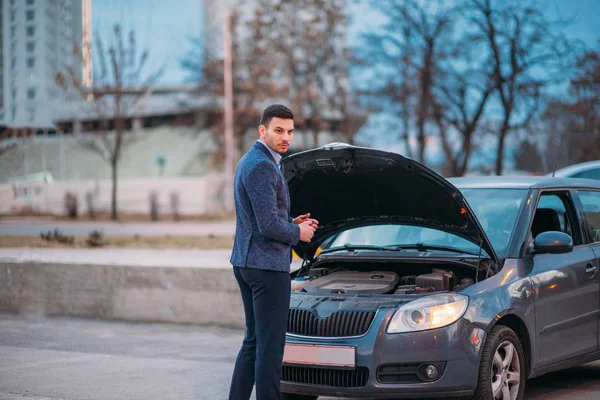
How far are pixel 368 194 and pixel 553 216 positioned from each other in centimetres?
143

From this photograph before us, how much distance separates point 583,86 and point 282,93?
23610mm

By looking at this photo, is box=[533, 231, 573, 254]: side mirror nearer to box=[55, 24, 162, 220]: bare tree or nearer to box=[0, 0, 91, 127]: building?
box=[0, 0, 91, 127]: building

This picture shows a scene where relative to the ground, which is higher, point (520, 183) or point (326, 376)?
point (520, 183)

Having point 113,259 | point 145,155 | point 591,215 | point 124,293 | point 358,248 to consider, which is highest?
point 145,155

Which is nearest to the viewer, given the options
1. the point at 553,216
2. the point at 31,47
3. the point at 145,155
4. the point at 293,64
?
the point at 553,216

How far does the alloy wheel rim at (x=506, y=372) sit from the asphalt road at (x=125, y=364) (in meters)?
0.87

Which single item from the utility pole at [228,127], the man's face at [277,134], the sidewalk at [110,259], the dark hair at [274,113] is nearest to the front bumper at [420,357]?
the man's face at [277,134]

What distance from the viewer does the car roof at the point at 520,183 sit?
6.28 metres

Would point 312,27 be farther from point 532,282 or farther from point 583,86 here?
point 532,282

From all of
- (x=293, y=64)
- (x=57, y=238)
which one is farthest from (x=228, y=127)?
(x=57, y=238)

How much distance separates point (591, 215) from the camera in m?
6.70

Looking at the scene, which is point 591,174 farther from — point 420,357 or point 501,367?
point 420,357

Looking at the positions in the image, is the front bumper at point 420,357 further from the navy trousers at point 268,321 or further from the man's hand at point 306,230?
the man's hand at point 306,230

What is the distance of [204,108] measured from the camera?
4666 centimetres
